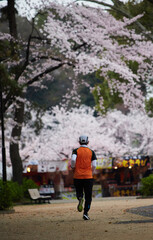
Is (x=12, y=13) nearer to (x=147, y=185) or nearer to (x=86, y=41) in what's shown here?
(x=86, y=41)

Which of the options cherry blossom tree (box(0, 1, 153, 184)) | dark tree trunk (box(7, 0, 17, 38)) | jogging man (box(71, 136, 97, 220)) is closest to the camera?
jogging man (box(71, 136, 97, 220))

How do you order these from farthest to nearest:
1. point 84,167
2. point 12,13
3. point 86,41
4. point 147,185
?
1. point 147,185
2. point 12,13
3. point 86,41
4. point 84,167

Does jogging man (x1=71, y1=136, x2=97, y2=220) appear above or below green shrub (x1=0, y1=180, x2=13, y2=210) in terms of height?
above

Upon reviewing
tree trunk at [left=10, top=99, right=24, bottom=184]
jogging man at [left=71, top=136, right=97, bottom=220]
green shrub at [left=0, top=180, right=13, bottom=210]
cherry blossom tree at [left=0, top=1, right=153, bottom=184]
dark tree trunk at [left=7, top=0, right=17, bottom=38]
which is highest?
dark tree trunk at [left=7, top=0, right=17, bottom=38]

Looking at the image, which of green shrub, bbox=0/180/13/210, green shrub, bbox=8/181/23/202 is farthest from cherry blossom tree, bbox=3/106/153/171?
green shrub, bbox=0/180/13/210

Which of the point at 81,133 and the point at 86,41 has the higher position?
the point at 86,41

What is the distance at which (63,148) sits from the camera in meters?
43.8

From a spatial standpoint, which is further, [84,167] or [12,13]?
[12,13]

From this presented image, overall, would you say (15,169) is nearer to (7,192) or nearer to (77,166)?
(7,192)

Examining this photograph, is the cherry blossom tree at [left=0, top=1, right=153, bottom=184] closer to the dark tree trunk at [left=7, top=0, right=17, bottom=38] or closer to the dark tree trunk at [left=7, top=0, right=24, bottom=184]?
the dark tree trunk at [left=7, top=0, right=17, bottom=38]

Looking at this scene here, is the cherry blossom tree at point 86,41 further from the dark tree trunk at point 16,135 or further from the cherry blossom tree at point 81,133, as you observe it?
the cherry blossom tree at point 81,133

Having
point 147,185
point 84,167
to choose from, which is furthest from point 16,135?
point 84,167

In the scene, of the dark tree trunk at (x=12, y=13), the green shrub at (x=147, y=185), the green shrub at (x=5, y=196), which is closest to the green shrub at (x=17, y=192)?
the green shrub at (x=147, y=185)

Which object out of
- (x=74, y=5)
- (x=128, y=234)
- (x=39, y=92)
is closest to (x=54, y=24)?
(x=74, y=5)
